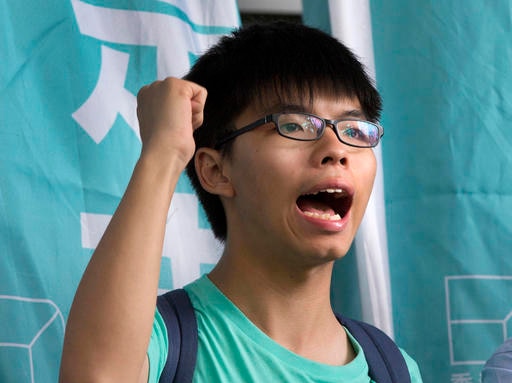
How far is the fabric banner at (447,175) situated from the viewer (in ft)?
6.40

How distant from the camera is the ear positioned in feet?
4.83

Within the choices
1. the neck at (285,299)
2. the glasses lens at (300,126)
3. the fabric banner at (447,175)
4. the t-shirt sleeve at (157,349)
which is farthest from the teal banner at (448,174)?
the t-shirt sleeve at (157,349)

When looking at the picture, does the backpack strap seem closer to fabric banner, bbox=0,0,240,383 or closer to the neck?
the neck

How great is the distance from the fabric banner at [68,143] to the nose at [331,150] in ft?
1.82

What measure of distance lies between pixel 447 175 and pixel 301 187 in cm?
72

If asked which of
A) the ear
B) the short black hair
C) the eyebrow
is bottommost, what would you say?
the ear

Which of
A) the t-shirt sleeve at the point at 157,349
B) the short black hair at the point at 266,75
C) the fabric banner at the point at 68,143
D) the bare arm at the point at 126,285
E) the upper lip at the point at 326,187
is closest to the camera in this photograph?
the bare arm at the point at 126,285

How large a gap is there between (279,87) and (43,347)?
667 millimetres

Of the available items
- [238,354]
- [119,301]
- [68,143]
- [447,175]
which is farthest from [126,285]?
[447,175]

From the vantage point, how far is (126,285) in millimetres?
1109

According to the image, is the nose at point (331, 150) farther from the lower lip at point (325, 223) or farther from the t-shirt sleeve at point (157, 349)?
the t-shirt sleeve at point (157, 349)

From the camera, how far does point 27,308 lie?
1608 millimetres

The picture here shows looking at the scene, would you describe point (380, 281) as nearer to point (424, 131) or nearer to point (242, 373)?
point (424, 131)

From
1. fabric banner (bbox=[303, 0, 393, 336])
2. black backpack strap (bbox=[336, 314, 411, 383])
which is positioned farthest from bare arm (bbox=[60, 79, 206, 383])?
fabric banner (bbox=[303, 0, 393, 336])
